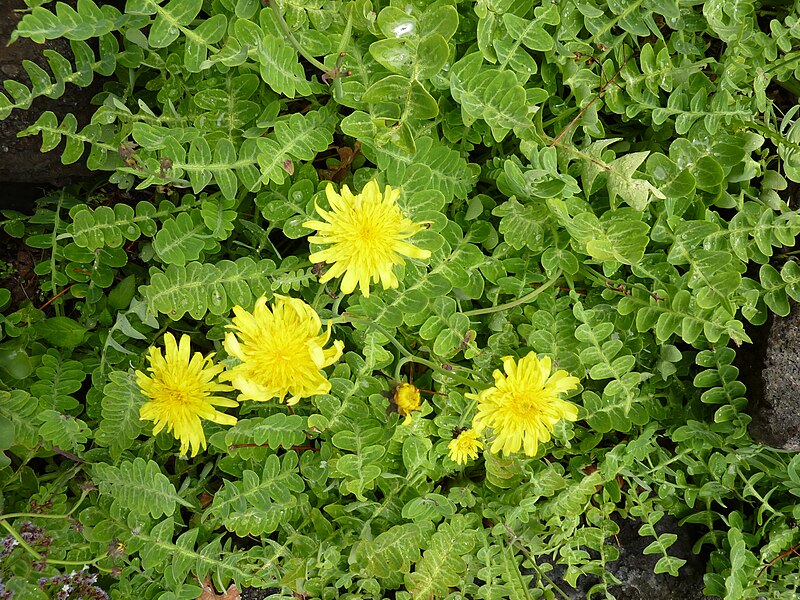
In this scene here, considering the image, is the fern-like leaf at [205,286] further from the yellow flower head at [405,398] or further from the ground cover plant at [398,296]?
the yellow flower head at [405,398]

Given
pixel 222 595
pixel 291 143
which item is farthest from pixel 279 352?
pixel 222 595

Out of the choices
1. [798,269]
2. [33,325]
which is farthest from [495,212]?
[33,325]

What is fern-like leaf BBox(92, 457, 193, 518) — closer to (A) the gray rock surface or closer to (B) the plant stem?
(B) the plant stem

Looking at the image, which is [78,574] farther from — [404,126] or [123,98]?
[404,126]

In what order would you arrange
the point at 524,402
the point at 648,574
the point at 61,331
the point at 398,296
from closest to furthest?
1. the point at 524,402
2. the point at 398,296
3. the point at 61,331
4. the point at 648,574

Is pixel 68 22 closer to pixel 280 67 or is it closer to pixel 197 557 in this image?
pixel 280 67

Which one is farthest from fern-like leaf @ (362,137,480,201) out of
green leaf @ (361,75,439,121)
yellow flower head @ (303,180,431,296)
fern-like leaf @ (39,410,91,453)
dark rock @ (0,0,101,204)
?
fern-like leaf @ (39,410,91,453)
